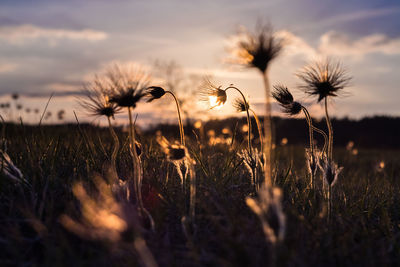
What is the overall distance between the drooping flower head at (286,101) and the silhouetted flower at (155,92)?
1025 millimetres

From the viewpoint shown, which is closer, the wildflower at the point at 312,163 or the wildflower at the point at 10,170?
the wildflower at the point at 10,170

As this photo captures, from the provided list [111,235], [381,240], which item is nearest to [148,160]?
[111,235]

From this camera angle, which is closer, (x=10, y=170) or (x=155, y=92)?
(x=155, y=92)

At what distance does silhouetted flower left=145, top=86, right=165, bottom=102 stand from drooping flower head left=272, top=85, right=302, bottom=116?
1025 millimetres

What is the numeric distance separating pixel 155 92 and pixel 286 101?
1134 millimetres

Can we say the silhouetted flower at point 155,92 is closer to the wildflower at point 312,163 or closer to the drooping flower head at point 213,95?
the drooping flower head at point 213,95

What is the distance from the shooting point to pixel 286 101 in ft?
10.1

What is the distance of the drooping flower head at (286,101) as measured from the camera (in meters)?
3.07

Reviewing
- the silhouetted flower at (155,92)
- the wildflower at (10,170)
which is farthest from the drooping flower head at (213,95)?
the wildflower at (10,170)

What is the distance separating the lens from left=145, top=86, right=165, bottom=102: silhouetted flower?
8.58 feet

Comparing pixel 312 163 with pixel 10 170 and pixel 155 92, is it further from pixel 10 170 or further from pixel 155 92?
pixel 10 170

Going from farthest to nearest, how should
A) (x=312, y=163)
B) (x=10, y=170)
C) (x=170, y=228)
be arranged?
(x=312, y=163) < (x=10, y=170) < (x=170, y=228)

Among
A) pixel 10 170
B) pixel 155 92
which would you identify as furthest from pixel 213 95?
pixel 10 170

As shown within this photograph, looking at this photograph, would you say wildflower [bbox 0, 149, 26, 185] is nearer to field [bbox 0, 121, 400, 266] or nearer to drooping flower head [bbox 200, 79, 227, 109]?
field [bbox 0, 121, 400, 266]
